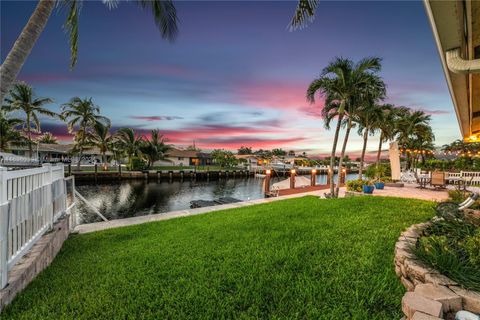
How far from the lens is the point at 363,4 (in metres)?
10.8

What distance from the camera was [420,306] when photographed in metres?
2.14

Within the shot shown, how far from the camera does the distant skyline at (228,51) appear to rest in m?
10.9

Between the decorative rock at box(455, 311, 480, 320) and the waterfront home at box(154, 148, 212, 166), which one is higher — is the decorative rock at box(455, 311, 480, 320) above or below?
below

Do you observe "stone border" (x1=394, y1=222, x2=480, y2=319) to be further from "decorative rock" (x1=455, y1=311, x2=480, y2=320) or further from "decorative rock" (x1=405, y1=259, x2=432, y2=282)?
"decorative rock" (x1=455, y1=311, x2=480, y2=320)

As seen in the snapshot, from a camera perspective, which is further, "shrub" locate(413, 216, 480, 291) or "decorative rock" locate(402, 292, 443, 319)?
"shrub" locate(413, 216, 480, 291)

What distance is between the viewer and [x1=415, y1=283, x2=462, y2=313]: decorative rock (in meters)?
2.25

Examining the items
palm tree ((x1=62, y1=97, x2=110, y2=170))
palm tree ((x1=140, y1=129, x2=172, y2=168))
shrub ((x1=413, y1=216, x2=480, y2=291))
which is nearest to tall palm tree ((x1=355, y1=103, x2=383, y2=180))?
shrub ((x1=413, y1=216, x2=480, y2=291))

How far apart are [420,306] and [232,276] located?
2137 millimetres

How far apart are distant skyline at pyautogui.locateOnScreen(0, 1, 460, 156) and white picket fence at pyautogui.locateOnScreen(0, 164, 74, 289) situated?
5.36 m

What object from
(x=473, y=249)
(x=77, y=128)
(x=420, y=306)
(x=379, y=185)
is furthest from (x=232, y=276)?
(x=77, y=128)

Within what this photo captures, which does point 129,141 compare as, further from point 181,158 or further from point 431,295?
point 431,295

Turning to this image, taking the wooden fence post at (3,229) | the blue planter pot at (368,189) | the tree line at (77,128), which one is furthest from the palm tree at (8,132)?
the blue planter pot at (368,189)

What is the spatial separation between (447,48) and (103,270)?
5.92m

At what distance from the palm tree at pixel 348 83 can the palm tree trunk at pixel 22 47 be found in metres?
10.1
